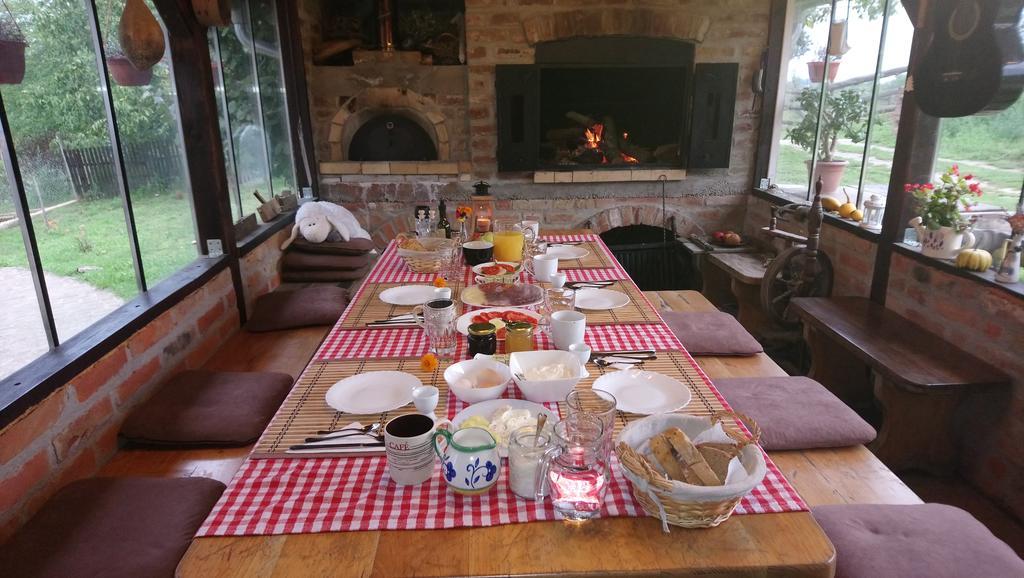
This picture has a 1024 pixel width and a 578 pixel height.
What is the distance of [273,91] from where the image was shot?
378cm

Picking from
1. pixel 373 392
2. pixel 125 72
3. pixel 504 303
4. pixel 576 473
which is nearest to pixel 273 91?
pixel 125 72

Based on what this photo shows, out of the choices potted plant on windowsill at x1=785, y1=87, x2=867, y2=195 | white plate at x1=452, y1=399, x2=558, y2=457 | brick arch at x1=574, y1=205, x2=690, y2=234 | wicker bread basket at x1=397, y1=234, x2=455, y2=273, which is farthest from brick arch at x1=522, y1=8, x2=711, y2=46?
white plate at x1=452, y1=399, x2=558, y2=457

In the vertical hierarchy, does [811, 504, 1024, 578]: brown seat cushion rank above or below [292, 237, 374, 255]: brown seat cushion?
below

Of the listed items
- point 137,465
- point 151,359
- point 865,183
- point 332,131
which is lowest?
point 137,465

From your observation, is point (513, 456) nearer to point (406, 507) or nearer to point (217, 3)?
point (406, 507)

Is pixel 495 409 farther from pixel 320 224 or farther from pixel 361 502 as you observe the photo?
pixel 320 224

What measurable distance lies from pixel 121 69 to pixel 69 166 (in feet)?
1.59

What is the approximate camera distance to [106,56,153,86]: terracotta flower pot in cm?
215

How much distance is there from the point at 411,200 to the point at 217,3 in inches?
76.0

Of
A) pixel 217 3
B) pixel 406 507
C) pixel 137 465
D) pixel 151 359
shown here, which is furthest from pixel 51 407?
pixel 217 3

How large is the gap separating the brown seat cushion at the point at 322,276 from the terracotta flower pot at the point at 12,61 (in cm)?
178

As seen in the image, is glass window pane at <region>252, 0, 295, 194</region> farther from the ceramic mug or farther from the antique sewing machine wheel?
the ceramic mug

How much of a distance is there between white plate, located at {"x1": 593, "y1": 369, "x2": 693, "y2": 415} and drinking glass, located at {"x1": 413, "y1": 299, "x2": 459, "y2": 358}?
0.43 m

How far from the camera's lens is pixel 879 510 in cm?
146
